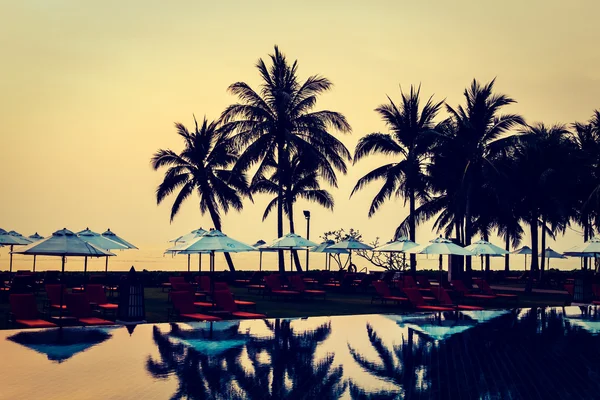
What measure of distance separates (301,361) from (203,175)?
26959 millimetres

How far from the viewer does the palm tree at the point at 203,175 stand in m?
37.6

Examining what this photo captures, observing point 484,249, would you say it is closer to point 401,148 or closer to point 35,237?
point 401,148

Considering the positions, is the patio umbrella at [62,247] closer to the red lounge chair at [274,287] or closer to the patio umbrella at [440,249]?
the red lounge chair at [274,287]

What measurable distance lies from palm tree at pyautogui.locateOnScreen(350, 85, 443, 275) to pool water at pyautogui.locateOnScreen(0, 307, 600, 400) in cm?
1914

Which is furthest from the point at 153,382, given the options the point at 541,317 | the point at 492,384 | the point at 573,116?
the point at 573,116

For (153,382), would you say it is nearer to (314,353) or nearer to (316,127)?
(314,353)

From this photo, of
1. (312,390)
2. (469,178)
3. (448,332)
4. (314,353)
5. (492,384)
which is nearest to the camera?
(312,390)

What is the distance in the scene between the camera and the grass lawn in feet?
67.8

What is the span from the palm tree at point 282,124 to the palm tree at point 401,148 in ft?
4.79

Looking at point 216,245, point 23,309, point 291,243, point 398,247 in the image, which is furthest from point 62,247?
point 398,247

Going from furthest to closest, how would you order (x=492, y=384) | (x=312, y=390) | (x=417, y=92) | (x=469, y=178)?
(x=417, y=92) → (x=469, y=178) → (x=492, y=384) → (x=312, y=390)

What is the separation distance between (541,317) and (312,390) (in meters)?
12.1

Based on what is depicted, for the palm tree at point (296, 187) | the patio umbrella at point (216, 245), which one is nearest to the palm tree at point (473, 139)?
the palm tree at point (296, 187)

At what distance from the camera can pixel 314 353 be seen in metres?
12.2
